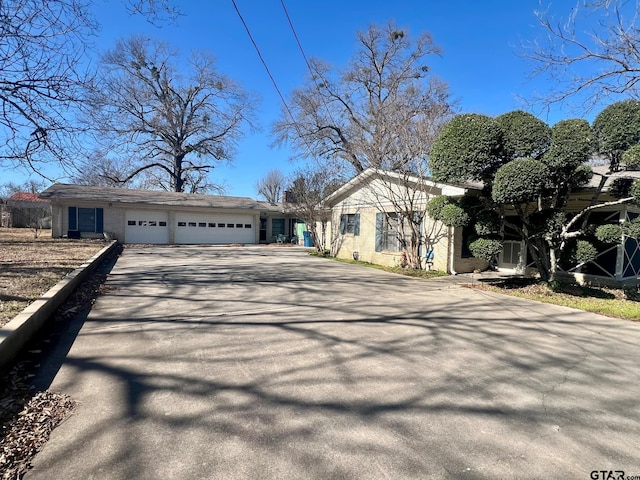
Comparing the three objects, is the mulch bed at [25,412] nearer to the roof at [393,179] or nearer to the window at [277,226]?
the roof at [393,179]

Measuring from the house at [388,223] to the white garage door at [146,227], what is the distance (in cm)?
1188

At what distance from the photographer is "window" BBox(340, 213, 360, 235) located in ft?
52.1

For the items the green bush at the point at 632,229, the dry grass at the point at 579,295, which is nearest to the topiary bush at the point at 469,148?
the green bush at the point at 632,229

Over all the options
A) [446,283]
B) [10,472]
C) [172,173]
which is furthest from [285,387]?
[172,173]

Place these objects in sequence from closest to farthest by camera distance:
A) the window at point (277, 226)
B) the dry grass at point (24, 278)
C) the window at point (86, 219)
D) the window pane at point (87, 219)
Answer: the dry grass at point (24, 278), the window at point (86, 219), the window pane at point (87, 219), the window at point (277, 226)

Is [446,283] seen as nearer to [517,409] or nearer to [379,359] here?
[379,359]

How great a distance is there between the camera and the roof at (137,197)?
68.2ft

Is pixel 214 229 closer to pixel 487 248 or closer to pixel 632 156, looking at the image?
pixel 487 248

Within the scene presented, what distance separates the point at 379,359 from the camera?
13.5 ft

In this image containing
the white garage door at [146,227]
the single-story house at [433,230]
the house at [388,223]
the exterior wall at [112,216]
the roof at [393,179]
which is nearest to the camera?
the single-story house at [433,230]

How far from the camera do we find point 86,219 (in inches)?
837

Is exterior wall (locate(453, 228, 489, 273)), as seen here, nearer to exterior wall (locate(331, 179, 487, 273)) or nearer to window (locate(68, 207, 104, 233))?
exterior wall (locate(331, 179, 487, 273))

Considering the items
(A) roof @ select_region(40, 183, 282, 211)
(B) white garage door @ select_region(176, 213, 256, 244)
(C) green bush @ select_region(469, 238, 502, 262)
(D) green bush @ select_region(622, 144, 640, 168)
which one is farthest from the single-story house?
(A) roof @ select_region(40, 183, 282, 211)

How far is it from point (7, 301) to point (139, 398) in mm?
3671
